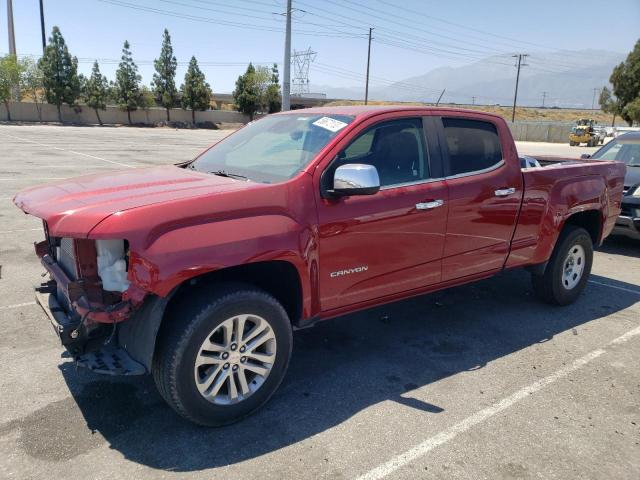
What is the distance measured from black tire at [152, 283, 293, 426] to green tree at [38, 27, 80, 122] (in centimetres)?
6549

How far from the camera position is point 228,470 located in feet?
9.00

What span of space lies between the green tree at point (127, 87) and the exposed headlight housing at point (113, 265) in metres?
68.0

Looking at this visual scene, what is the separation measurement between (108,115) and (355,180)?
69.1 meters

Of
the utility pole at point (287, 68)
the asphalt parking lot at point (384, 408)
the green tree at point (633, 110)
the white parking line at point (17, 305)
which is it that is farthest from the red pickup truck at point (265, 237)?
the green tree at point (633, 110)

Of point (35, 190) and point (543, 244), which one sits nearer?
point (35, 190)

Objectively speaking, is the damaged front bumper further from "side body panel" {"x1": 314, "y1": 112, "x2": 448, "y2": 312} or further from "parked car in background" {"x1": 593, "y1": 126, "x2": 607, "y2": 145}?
"parked car in background" {"x1": 593, "y1": 126, "x2": 607, "y2": 145}

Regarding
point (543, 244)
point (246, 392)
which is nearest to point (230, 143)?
point (246, 392)

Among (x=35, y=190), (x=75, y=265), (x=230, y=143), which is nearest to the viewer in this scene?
(x=75, y=265)

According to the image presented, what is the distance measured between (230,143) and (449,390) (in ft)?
8.59

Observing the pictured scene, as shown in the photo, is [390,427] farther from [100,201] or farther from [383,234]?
[100,201]

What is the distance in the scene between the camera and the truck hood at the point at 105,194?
2.72m

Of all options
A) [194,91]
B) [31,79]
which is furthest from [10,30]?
[194,91]

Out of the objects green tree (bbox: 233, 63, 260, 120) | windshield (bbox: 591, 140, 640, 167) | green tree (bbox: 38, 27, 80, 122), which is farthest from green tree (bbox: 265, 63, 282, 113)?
windshield (bbox: 591, 140, 640, 167)

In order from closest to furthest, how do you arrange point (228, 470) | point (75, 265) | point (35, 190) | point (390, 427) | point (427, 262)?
point (228, 470) < point (75, 265) < point (390, 427) < point (35, 190) < point (427, 262)
